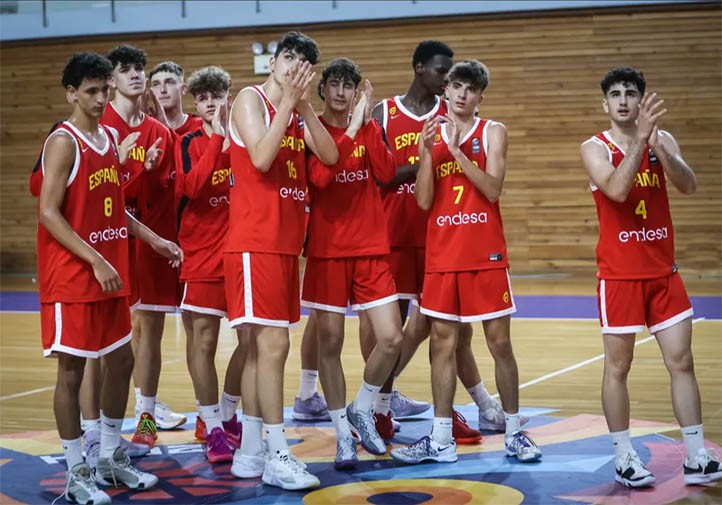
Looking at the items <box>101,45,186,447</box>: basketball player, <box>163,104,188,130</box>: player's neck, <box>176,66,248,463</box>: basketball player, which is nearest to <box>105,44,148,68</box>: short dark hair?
<box>101,45,186,447</box>: basketball player

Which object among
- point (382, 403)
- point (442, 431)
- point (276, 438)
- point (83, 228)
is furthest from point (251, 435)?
point (83, 228)

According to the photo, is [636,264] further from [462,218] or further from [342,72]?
[342,72]

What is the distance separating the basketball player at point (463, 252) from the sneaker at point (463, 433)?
40 centimetres

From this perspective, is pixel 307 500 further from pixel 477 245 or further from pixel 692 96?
pixel 692 96

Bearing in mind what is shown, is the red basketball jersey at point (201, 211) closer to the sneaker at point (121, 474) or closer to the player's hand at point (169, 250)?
the player's hand at point (169, 250)

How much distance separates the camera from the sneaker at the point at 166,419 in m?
6.29

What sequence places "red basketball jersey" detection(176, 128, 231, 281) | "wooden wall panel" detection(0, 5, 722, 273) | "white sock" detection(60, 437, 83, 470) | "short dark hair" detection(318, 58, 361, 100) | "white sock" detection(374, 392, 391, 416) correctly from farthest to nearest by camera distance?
"wooden wall panel" detection(0, 5, 722, 273) → "white sock" detection(374, 392, 391, 416) → "red basketball jersey" detection(176, 128, 231, 281) → "short dark hair" detection(318, 58, 361, 100) → "white sock" detection(60, 437, 83, 470)

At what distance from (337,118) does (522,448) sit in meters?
2.04

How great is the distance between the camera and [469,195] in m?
5.31

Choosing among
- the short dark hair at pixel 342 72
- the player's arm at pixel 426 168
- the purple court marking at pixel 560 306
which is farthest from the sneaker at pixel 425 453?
the purple court marking at pixel 560 306

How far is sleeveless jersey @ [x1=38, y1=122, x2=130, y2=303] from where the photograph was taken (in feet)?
15.1

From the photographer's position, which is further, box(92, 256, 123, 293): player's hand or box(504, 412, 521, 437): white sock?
box(504, 412, 521, 437): white sock

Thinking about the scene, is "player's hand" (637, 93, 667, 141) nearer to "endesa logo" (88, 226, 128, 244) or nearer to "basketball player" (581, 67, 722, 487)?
"basketball player" (581, 67, 722, 487)

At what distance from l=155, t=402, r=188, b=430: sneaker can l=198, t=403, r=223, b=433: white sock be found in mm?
807
